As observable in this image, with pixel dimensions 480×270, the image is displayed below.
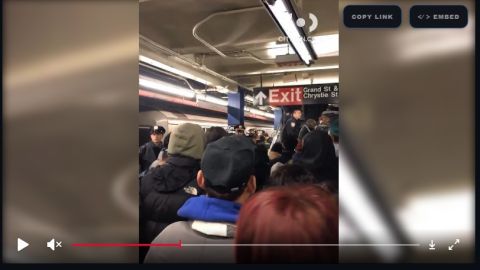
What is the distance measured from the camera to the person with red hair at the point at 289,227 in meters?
→ 0.72

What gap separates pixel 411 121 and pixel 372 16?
1.22 feet

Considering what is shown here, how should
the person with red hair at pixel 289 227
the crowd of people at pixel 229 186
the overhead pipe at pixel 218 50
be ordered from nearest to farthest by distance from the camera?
the person with red hair at pixel 289 227, the crowd of people at pixel 229 186, the overhead pipe at pixel 218 50

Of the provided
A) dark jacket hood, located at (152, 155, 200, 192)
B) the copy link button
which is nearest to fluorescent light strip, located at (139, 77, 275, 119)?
dark jacket hood, located at (152, 155, 200, 192)

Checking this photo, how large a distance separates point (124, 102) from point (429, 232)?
113cm

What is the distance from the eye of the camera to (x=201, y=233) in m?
0.92

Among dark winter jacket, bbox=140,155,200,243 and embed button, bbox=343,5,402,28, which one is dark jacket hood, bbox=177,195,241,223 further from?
embed button, bbox=343,5,402,28

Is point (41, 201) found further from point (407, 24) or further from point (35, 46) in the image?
point (407, 24)

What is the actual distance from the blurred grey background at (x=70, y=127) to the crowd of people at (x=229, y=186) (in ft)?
0.32

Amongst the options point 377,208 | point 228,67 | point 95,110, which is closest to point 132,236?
point 95,110

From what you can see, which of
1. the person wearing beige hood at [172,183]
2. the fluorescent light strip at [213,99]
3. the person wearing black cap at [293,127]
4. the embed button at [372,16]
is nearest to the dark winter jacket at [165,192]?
the person wearing beige hood at [172,183]

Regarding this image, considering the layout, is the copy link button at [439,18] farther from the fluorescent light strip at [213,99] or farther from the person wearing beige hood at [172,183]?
the person wearing beige hood at [172,183]

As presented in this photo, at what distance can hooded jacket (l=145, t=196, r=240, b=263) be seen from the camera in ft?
2.93

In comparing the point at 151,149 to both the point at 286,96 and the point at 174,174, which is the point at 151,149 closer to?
the point at 174,174

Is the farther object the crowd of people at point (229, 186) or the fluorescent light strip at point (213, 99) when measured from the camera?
the fluorescent light strip at point (213, 99)
